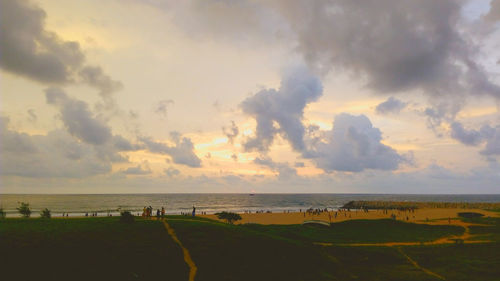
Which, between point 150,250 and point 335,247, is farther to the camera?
point 335,247

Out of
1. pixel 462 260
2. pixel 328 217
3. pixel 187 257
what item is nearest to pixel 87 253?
pixel 187 257

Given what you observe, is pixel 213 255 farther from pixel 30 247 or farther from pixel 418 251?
pixel 418 251

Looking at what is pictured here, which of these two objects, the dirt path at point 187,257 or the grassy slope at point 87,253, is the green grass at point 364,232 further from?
the grassy slope at point 87,253

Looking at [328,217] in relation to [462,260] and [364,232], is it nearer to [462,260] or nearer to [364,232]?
[364,232]

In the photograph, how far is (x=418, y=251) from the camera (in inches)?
1453

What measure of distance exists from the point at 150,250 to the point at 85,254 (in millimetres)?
4633

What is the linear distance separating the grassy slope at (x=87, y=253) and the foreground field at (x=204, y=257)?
0.06m

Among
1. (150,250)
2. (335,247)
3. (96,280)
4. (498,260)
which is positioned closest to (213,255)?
(150,250)

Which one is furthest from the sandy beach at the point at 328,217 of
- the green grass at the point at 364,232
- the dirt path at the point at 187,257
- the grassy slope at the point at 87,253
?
the grassy slope at the point at 87,253

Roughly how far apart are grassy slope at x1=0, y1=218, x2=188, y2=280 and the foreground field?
56 millimetres

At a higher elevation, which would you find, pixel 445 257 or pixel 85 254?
pixel 85 254

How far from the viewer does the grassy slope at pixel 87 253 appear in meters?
19.3

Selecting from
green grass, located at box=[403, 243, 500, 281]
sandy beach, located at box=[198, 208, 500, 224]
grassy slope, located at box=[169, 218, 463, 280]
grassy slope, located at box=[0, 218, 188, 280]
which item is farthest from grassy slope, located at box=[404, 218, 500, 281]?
sandy beach, located at box=[198, 208, 500, 224]

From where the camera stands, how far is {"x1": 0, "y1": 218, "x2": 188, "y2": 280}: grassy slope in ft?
63.4
